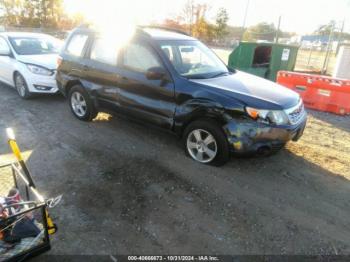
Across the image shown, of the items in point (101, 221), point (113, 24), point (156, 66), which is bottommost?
point (101, 221)

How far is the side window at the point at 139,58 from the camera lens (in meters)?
4.47

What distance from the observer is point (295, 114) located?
4.14 meters

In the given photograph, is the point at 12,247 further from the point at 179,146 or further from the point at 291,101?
the point at 291,101

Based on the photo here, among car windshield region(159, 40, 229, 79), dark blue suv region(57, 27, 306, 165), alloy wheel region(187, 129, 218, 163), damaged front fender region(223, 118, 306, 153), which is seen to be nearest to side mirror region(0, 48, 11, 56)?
dark blue suv region(57, 27, 306, 165)

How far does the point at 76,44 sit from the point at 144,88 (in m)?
2.12

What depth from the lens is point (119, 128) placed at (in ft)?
18.4

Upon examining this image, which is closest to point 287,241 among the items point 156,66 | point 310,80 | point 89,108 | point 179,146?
Result: point 179,146

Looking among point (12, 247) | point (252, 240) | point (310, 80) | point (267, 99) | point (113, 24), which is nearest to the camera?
point (12, 247)

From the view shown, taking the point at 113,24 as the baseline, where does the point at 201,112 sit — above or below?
below

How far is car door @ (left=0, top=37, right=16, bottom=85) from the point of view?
7.16 m

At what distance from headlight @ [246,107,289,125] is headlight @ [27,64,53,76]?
16.5 ft

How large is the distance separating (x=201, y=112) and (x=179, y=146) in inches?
40.7

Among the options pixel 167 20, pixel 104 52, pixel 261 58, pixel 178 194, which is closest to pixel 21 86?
pixel 104 52

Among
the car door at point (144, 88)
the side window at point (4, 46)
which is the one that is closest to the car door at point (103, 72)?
the car door at point (144, 88)
